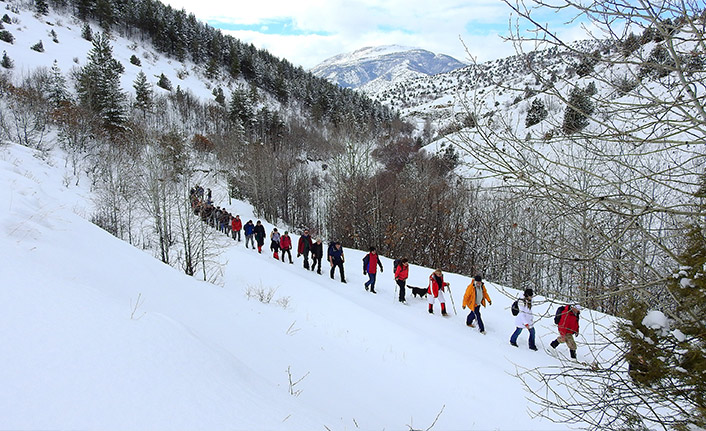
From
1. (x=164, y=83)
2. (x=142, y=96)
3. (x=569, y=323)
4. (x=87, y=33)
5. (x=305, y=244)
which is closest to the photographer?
(x=569, y=323)

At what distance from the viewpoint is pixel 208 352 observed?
11.1 feet

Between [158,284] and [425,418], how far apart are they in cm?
494

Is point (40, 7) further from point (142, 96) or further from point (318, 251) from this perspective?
point (318, 251)

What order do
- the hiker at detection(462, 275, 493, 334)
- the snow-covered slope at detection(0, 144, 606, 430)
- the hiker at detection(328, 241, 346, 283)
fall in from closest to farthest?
the snow-covered slope at detection(0, 144, 606, 430)
the hiker at detection(462, 275, 493, 334)
the hiker at detection(328, 241, 346, 283)

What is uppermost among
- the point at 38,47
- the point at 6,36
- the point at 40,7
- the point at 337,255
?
the point at 40,7

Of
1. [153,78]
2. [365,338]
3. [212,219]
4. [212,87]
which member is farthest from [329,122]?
[365,338]

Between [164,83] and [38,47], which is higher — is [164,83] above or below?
below

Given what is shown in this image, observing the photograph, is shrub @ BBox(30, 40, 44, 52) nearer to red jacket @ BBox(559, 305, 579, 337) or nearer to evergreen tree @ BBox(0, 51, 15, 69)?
evergreen tree @ BBox(0, 51, 15, 69)

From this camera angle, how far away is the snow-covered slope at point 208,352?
89.2 inches

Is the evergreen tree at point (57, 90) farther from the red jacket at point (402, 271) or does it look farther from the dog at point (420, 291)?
the dog at point (420, 291)

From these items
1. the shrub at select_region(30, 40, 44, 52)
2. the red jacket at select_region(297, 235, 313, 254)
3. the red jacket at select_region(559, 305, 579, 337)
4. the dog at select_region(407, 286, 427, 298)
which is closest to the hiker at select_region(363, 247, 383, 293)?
the dog at select_region(407, 286, 427, 298)

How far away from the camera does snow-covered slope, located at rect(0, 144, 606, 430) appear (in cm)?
227

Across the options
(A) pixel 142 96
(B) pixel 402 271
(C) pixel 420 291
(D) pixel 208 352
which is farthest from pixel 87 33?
(D) pixel 208 352

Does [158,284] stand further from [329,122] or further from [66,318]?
[329,122]
